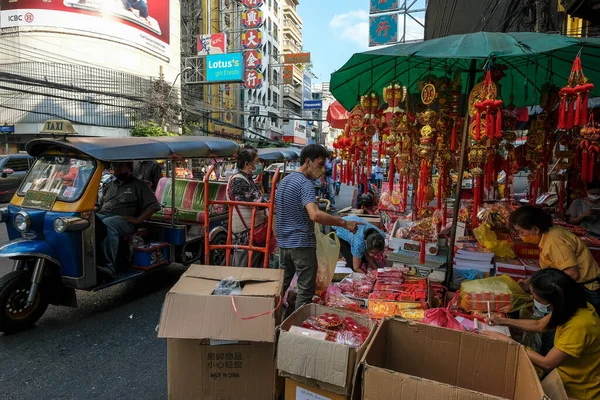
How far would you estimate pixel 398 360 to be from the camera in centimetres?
214

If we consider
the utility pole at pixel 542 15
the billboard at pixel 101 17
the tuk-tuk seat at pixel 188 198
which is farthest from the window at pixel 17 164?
the utility pole at pixel 542 15


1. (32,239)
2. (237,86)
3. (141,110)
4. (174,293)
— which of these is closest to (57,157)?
(32,239)

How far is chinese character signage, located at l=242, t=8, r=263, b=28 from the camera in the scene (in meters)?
28.3

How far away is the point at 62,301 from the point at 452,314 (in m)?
3.95

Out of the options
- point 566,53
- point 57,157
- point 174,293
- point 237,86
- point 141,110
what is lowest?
point 174,293

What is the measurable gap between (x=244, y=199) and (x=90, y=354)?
2058 mm

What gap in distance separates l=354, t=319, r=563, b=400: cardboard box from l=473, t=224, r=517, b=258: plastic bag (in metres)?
2.05

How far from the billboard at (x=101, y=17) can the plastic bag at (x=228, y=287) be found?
21034 millimetres

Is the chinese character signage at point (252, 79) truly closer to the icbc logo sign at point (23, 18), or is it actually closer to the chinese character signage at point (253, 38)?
the chinese character signage at point (253, 38)

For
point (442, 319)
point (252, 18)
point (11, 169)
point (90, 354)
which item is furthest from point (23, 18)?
point (442, 319)

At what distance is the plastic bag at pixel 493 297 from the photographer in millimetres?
2812

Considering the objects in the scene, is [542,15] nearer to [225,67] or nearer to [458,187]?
[458,187]

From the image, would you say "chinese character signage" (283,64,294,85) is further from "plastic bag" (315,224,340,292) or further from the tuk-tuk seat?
"plastic bag" (315,224,340,292)

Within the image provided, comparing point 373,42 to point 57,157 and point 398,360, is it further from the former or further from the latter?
point 398,360
